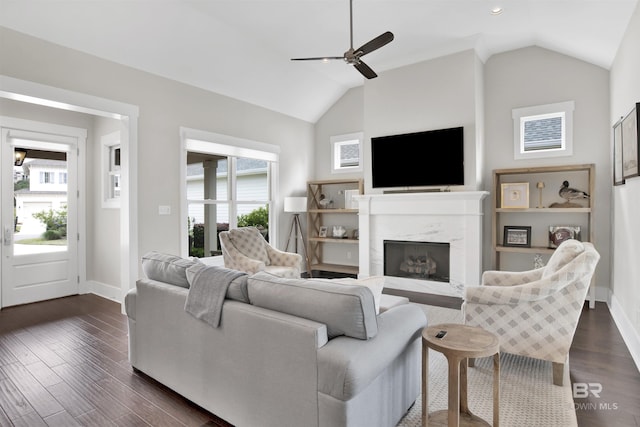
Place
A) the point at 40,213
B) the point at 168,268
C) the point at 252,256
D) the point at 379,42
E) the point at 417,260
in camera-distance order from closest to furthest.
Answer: the point at 168,268 → the point at 379,42 → the point at 252,256 → the point at 40,213 → the point at 417,260

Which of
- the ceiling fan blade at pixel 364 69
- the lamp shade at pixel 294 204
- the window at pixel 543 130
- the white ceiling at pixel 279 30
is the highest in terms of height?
the white ceiling at pixel 279 30

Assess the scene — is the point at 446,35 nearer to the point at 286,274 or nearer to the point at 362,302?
the point at 286,274

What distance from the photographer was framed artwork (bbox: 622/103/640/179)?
2.92 meters

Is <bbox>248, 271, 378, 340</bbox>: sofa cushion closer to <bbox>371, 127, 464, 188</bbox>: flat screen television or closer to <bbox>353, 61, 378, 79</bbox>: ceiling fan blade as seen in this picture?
<bbox>353, 61, 378, 79</bbox>: ceiling fan blade

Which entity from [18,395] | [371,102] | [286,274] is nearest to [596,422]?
[286,274]

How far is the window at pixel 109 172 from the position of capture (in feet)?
17.0

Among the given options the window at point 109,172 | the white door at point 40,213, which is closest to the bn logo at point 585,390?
the window at point 109,172

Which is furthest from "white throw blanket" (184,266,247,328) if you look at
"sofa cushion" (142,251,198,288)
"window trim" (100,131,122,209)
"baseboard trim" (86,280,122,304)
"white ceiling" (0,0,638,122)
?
"window trim" (100,131,122,209)

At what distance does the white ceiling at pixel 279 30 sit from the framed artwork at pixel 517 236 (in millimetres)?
2305

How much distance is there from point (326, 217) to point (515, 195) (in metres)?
3.35

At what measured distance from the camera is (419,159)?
522cm

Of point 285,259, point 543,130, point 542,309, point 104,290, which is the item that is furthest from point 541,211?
point 104,290

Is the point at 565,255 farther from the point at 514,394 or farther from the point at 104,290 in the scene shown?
the point at 104,290

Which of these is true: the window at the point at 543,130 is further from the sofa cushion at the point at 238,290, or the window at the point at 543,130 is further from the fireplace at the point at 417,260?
the sofa cushion at the point at 238,290
